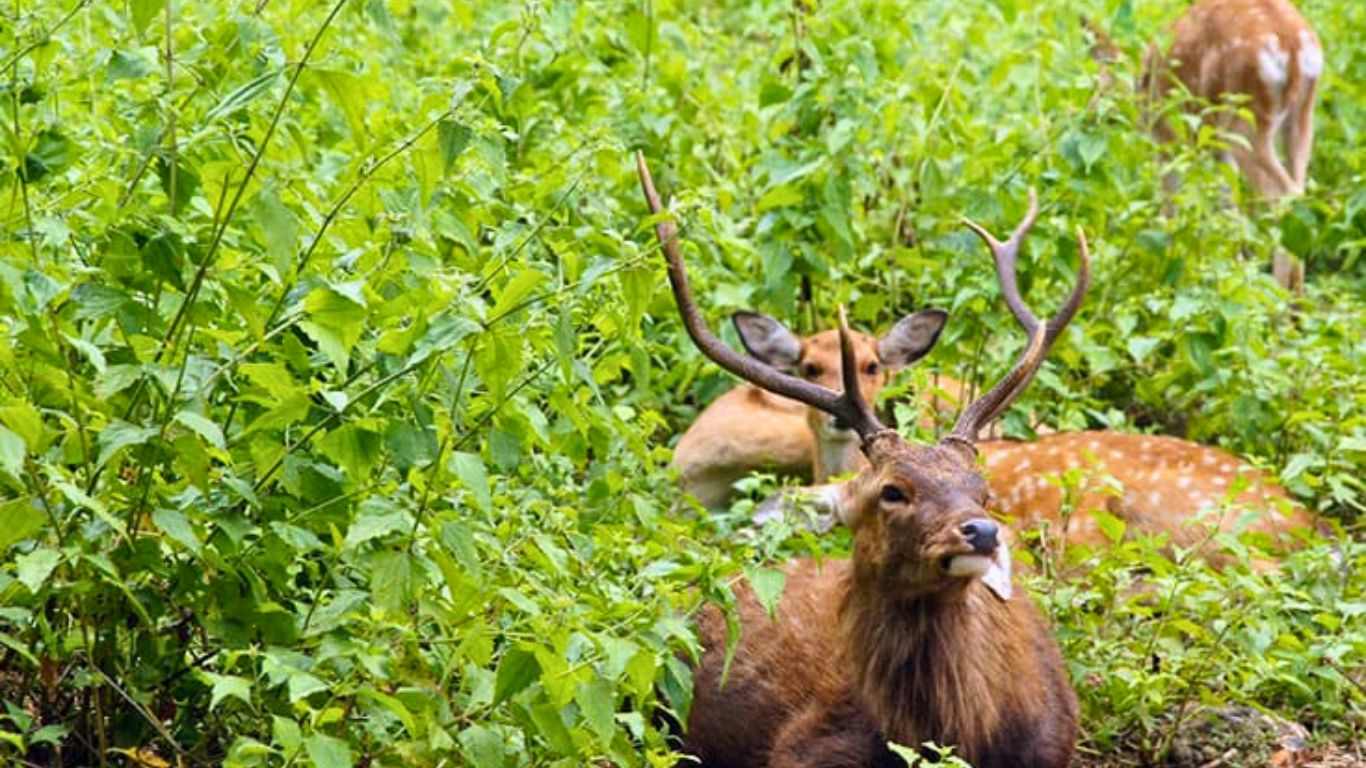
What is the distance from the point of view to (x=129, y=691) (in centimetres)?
546

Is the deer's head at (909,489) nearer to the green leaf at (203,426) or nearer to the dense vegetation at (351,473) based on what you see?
the dense vegetation at (351,473)

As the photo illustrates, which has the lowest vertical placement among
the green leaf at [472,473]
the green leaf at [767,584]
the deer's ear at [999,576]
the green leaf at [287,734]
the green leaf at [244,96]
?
the deer's ear at [999,576]

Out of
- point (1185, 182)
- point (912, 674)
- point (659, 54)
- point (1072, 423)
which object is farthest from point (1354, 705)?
point (659, 54)

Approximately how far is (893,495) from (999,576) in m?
0.33

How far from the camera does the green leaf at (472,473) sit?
500 cm

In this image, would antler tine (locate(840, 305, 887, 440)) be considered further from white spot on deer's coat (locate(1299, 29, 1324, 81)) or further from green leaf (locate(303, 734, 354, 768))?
white spot on deer's coat (locate(1299, 29, 1324, 81))

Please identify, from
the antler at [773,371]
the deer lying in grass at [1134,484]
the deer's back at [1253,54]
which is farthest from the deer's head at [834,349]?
the deer's back at [1253,54]

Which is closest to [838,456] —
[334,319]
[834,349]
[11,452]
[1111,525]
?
[834,349]

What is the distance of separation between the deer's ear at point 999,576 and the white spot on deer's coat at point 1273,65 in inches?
242

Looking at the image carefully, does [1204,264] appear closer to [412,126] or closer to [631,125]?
[631,125]

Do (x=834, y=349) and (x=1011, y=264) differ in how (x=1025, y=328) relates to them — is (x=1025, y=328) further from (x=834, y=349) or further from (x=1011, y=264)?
(x=834, y=349)

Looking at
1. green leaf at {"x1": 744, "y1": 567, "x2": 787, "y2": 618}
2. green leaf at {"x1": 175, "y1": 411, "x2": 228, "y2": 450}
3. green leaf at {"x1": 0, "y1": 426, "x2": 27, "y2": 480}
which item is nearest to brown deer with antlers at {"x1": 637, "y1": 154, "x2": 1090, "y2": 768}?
green leaf at {"x1": 744, "y1": 567, "x2": 787, "y2": 618}

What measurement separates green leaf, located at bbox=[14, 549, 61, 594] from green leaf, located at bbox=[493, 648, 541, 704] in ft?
2.81

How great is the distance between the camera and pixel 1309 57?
12.2 meters
